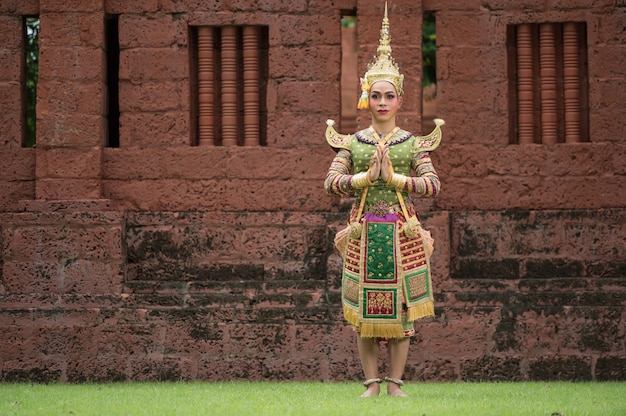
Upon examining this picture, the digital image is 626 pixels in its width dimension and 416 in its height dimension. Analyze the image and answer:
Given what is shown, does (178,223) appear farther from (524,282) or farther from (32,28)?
(32,28)

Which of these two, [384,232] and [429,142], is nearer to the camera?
[384,232]

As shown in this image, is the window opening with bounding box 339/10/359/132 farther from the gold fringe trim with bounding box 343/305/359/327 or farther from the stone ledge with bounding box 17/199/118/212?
the gold fringe trim with bounding box 343/305/359/327

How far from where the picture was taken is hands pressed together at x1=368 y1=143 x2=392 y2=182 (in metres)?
9.66

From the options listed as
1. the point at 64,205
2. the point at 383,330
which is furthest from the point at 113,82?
the point at 383,330

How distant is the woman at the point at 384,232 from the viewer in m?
9.84

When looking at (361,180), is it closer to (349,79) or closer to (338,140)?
(338,140)

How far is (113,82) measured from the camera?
45.9 ft

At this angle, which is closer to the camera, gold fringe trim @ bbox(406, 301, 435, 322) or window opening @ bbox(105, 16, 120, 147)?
gold fringe trim @ bbox(406, 301, 435, 322)

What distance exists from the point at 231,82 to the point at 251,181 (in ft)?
3.34

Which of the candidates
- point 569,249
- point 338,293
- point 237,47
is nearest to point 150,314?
point 338,293

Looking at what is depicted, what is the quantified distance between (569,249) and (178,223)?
369 centimetres

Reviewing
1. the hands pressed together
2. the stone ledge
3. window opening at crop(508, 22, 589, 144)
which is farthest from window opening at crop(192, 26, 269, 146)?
the hands pressed together

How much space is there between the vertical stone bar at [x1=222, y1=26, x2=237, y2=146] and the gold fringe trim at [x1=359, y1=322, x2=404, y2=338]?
13.5 feet

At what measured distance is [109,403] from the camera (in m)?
10.0
